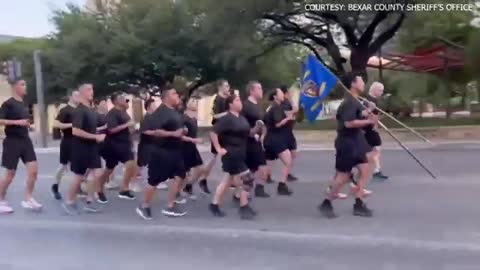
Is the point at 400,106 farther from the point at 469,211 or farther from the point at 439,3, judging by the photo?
the point at 469,211

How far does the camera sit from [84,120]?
9.13 metres

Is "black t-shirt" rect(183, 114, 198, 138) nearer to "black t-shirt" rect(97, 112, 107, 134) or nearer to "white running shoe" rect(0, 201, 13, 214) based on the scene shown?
"black t-shirt" rect(97, 112, 107, 134)

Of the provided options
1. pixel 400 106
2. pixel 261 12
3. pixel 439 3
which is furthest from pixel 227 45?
pixel 400 106

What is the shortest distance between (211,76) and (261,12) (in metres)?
9.29

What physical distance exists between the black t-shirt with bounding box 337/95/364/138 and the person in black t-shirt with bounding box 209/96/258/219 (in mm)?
1120

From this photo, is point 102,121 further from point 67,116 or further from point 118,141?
point 67,116

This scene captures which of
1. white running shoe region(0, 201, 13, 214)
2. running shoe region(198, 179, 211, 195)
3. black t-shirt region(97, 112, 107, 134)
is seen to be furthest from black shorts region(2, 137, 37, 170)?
running shoe region(198, 179, 211, 195)

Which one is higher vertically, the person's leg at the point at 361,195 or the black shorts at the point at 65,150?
the black shorts at the point at 65,150

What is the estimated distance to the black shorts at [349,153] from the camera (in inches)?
329

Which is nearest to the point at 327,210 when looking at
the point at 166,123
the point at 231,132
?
the point at 231,132

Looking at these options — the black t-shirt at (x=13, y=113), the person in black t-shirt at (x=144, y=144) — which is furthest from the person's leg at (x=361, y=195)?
the black t-shirt at (x=13, y=113)

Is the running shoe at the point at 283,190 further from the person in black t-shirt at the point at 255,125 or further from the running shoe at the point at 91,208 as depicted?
the running shoe at the point at 91,208

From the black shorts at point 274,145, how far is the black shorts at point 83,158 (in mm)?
2472

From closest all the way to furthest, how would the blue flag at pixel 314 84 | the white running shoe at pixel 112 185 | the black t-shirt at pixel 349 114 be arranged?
the black t-shirt at pixel 349 114 < the blue flag at pixel 314 84 < the white running shoe at pixel 112 185
